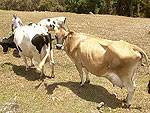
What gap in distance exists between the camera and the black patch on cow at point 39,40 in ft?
24.0

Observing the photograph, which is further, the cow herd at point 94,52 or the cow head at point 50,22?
the cow head at point 50,22

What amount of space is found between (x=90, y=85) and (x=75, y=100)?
1136 mm

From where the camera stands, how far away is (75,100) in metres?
6.48

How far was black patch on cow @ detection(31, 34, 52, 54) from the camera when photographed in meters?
7.31

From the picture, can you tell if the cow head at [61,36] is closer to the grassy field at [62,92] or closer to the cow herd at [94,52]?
the cow herd at [94,52]

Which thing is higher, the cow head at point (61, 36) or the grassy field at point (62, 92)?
the cow head at point (61, 36)

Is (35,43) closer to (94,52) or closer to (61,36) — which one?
(61,36)

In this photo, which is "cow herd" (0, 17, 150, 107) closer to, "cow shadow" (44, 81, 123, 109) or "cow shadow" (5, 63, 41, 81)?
"cow shadow" (44, 81, 123, 109)

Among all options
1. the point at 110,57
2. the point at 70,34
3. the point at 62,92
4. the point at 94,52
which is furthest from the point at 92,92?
the point at 70,34

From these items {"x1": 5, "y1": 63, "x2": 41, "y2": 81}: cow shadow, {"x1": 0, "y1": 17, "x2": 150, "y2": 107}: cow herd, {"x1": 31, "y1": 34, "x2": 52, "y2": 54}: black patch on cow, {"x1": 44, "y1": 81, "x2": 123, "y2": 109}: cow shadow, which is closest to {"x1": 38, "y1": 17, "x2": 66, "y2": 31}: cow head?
{"x1": 5, "y1": 63, "x2": 41, "y2": 81}: cow shadow

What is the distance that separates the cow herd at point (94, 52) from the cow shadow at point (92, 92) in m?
0.30

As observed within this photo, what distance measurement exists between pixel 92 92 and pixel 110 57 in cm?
179

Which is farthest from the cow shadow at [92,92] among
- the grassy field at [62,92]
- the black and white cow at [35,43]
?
the black and white cow at [35,43]

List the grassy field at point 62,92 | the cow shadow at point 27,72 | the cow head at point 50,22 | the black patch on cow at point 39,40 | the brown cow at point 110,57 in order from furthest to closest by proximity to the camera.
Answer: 1. the cow head at point 50,22
2. the cow shadow at point 27,72
3. the black patch on cow at point 39,40
4. the grassy field at point 62,92
5. the brown cow at point 110,57
